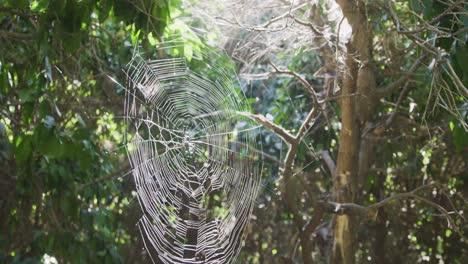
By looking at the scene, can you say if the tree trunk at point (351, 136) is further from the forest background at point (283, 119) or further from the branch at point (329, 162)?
the branch at point (329, 162)

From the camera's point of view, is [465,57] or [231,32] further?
[231,32]

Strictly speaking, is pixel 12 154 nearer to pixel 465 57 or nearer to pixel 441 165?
pixel 465 57

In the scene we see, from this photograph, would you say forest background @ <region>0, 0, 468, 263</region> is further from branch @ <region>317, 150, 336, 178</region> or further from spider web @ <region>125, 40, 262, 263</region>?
spider web @ <region>125, 40, 262, 263</region>

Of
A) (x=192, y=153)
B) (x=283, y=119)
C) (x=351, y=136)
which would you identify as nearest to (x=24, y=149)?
(x=192, y=153)

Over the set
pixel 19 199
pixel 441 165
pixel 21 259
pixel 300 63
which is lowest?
pixel 21 259

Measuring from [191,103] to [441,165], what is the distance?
1.96m

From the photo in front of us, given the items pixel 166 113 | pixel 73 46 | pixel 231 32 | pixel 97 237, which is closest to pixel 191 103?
pixel 166 113

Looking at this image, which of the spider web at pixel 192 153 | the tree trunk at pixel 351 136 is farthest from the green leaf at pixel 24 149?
the tree trunk at pixel 351 136

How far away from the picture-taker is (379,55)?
357 cm

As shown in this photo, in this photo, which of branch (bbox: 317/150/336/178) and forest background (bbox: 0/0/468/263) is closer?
forest background (bbox: 0/0/468/263)

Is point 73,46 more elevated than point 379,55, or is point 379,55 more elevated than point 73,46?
point 379,55

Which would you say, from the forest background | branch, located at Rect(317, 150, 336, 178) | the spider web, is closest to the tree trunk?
the forest background

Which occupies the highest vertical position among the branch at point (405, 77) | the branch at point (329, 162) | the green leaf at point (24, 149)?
the branch at point (405, 77)

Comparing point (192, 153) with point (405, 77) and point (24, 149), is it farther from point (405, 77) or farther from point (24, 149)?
point (405, 77)
